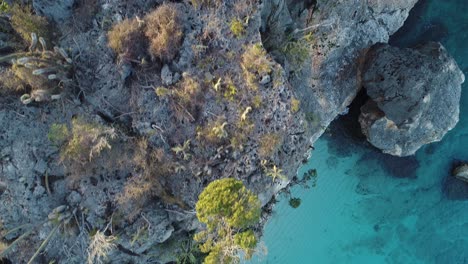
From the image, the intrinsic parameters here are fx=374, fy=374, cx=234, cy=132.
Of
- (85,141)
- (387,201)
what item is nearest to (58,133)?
(85,141)

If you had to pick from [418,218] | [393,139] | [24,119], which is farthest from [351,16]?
[24,119]

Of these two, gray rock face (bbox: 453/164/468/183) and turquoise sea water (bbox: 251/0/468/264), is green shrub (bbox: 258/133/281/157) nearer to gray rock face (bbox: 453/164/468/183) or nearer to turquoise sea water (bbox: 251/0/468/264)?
turquoise sea water (bbox: 251/0/468/264)

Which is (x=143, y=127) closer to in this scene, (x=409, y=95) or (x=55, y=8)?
(x=55, y=8)

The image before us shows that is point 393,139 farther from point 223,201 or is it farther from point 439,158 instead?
point 223,201

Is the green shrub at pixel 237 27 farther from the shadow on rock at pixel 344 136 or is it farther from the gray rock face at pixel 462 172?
the gray rock face at pixel 462 172

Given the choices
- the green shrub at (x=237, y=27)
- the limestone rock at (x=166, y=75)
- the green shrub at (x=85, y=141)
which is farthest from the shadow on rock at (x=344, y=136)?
the green shrub at (x=85, y=141)

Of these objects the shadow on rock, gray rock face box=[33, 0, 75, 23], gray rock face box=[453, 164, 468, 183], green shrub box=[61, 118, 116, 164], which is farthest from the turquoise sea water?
gray rock face box=[33, 0, 75, 23]
